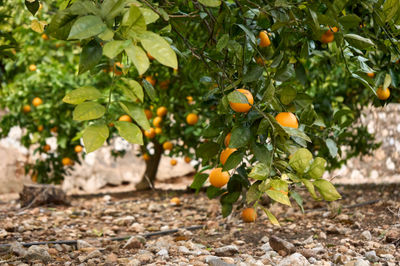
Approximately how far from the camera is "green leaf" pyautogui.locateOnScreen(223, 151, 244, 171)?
1.00 m

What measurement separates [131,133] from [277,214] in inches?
77.8

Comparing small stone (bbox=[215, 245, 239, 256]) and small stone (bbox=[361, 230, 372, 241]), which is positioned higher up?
small stone (bbox=[215, 245, 239, 256])

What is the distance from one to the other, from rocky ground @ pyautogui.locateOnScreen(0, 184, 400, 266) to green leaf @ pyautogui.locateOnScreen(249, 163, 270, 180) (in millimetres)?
617

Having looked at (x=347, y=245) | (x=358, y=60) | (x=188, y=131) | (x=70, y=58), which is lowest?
(x=347, y=245)

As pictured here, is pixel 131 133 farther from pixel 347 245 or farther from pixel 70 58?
pixel 70 58

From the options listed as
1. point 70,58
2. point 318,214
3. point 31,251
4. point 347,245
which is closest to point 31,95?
point 70,58

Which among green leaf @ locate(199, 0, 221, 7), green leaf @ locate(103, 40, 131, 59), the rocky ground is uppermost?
green leaf @ locate(199, 0, 221, 7)

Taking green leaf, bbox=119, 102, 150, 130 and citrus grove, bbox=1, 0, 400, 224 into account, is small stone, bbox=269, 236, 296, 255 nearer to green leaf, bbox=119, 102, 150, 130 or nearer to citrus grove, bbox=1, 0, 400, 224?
citrus grove, bbox=1, 0, 400, 224

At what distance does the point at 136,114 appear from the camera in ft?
2.71

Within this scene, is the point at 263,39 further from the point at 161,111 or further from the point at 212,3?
the point at 161,111

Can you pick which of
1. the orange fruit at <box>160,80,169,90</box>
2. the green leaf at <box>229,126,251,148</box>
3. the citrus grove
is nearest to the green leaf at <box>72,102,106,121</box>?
the citrus grove

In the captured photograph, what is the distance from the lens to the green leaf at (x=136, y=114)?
0.81 meters

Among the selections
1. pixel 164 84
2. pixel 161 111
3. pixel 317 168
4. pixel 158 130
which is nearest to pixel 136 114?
pixel 317 168

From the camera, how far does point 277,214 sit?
102 inches
